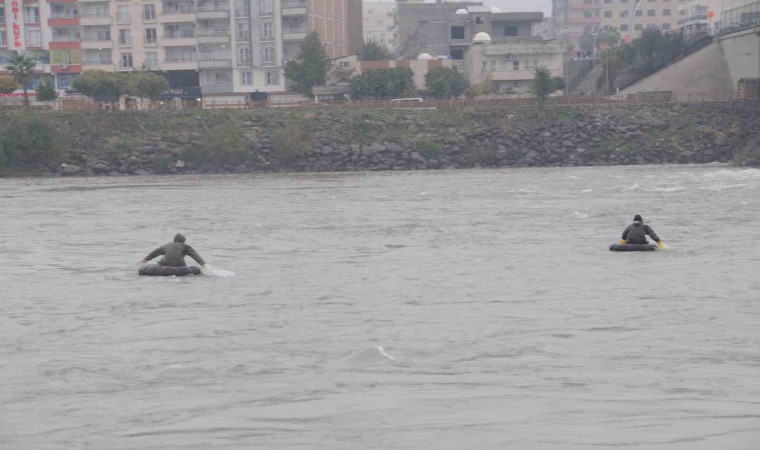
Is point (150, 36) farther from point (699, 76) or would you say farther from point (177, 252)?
point (177, 252)

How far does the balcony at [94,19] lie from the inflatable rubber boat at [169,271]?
276 feet

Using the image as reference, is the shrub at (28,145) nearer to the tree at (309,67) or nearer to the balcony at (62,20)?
the tree at (309,67)

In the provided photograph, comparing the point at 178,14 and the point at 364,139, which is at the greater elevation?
the point at 178,14

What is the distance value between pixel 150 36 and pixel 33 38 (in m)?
11.2

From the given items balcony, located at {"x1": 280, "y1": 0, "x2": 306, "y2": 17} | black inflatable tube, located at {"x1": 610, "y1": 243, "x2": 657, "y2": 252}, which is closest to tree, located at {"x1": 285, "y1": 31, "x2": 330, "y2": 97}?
balcony, located at {"x1": 280, "y1": 0, "x2": 306, "y2": 17}

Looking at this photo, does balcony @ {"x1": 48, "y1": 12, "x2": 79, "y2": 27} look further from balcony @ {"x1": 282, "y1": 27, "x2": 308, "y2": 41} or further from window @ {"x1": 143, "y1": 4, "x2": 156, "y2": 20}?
balcony @ {"x1": 282, "y1": 27, "x2": 308, "y2": 41}

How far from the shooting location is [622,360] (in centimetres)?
1694

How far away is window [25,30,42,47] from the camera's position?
4125 inches

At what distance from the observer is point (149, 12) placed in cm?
10469

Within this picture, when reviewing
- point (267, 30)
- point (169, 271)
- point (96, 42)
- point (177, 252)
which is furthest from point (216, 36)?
point (169, 271)

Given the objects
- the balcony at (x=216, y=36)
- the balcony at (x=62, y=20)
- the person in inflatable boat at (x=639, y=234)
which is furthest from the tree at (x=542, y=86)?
the person in inflatable boat at (x=639, y=234)

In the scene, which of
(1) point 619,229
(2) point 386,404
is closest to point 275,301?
(2) point 386,404

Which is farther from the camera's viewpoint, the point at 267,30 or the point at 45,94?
the point at 267,30

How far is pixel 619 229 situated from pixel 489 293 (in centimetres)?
1262
